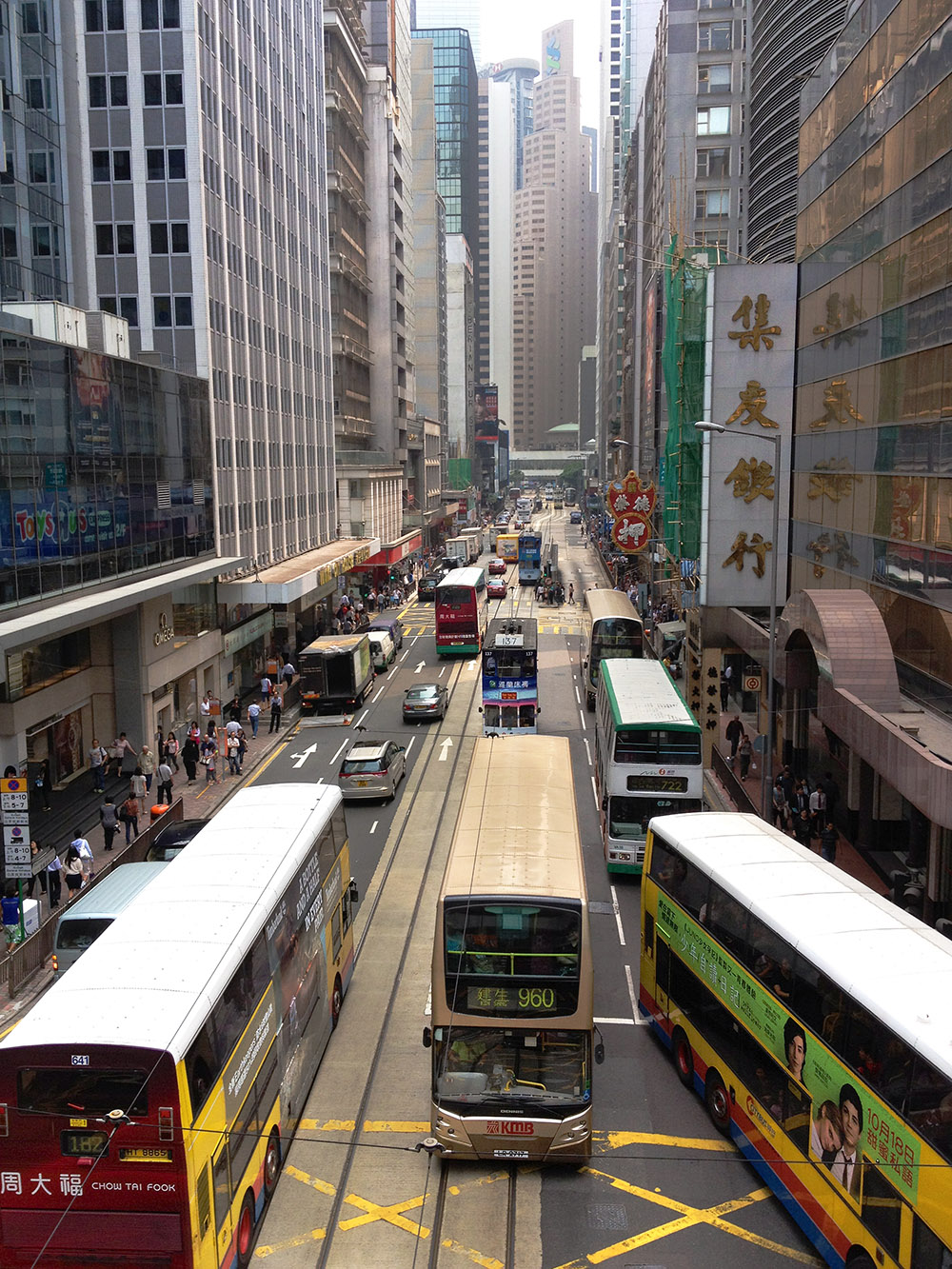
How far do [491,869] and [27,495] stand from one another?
16176mm

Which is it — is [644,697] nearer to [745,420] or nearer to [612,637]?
[745,420]

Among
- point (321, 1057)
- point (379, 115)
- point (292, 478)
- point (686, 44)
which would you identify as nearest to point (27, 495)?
point (321, 1057)

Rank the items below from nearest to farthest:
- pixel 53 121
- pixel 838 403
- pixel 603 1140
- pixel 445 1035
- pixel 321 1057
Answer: pixel 445 1035
pixel 603 1140
pixel 321 1057
pixel 838 403
pixel 53 121

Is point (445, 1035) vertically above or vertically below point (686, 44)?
below

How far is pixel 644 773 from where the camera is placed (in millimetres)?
22359

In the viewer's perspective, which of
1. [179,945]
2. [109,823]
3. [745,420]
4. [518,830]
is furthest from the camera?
[745,420]

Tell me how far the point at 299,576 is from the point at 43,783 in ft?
62.0

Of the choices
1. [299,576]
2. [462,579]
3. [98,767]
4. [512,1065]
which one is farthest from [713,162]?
[512,1065]

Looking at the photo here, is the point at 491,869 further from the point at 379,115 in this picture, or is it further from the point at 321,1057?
the point at 379,115

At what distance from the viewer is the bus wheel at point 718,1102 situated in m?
12.9

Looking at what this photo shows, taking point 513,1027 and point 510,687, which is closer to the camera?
point 513,1027

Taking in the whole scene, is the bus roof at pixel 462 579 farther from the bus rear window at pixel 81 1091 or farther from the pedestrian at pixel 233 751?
the bus rear window at pixel 81 1091

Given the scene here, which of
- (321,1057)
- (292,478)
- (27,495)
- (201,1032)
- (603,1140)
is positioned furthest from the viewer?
(292,478)

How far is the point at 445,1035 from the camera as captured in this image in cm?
1198
